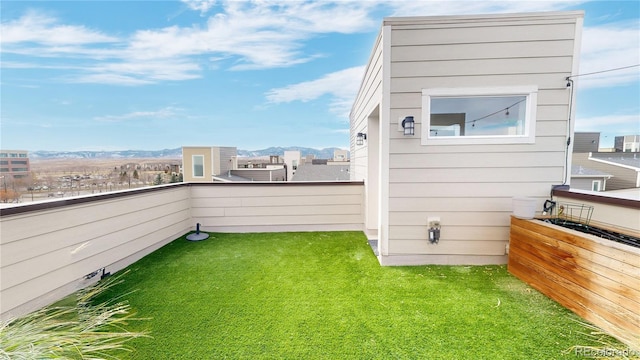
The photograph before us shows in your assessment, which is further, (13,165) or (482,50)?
(482,50)

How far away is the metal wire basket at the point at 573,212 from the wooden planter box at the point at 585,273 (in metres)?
0.57

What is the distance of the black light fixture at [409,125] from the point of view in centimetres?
306

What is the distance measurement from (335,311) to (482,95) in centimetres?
307

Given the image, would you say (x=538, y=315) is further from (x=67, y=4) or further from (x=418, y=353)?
(x=67, y=4)

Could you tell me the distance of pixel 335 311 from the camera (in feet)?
7.64

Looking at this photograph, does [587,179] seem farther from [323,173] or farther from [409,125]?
[323,173]

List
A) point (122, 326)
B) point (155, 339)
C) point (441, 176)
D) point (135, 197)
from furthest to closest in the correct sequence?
point (135, 197) < point (441, 176) < point (122, 326) < point (155, 339)

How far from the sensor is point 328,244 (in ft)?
13.6

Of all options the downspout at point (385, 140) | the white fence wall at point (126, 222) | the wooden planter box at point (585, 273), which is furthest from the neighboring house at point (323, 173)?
the wooden planter box at point (585, 273)

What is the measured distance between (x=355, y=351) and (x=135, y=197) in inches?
139

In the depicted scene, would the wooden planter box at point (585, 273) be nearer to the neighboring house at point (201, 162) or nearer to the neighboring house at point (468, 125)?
the neighboring house at point (468, 125)

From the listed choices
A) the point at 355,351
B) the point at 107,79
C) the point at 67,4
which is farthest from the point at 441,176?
the point at 107,79

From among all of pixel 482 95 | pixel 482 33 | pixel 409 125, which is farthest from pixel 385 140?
pixel 482 33

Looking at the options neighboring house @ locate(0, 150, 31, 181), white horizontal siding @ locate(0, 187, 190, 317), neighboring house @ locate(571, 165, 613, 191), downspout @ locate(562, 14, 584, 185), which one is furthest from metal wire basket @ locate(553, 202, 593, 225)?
neighboring house @ locate(0, 150, 31, 181)
